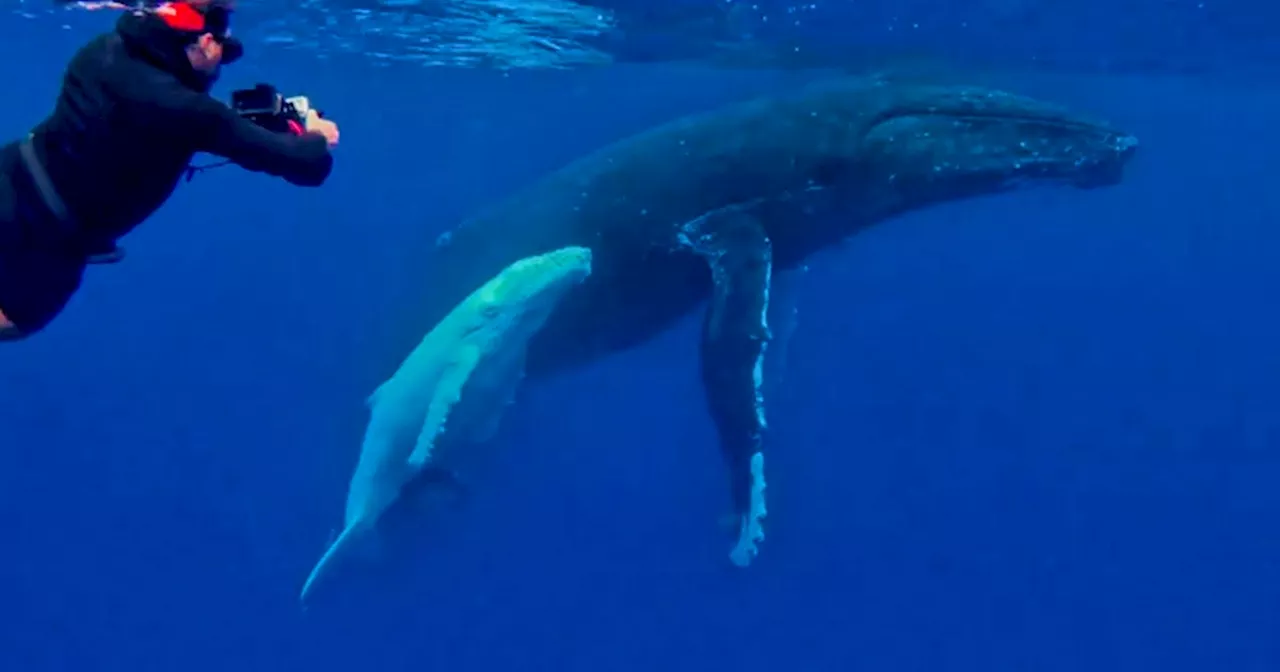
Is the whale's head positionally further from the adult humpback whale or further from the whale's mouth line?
the whale's mouth line

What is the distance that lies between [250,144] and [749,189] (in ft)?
22.1

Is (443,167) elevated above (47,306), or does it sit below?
below

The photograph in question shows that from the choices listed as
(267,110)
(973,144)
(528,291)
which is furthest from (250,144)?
(973,144)

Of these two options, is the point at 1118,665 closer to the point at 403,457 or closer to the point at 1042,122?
the point at 1042,122

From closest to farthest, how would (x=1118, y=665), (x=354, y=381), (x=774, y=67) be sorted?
(x=354, y=381) < (x=1118, y=665) < (x=774, y=67)

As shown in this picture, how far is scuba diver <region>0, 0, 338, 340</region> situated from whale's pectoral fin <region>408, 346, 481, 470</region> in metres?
5.05

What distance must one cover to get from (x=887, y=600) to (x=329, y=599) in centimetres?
1676

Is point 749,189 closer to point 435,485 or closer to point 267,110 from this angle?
point 435,485

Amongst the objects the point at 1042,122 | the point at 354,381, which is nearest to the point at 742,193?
the point at 1042,122

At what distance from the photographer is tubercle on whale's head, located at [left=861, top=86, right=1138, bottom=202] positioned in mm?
10805

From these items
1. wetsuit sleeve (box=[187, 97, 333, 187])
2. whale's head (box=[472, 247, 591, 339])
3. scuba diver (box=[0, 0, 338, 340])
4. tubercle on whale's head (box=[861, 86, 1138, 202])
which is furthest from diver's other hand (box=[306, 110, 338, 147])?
tubercle on whale's head (box=[861, 86, 1138, 202])

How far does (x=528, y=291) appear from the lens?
34.4 ft

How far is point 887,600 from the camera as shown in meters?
25.8

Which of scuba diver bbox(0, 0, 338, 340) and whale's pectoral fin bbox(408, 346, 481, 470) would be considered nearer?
scuba diver bbox(0, 0, 338, 340)
